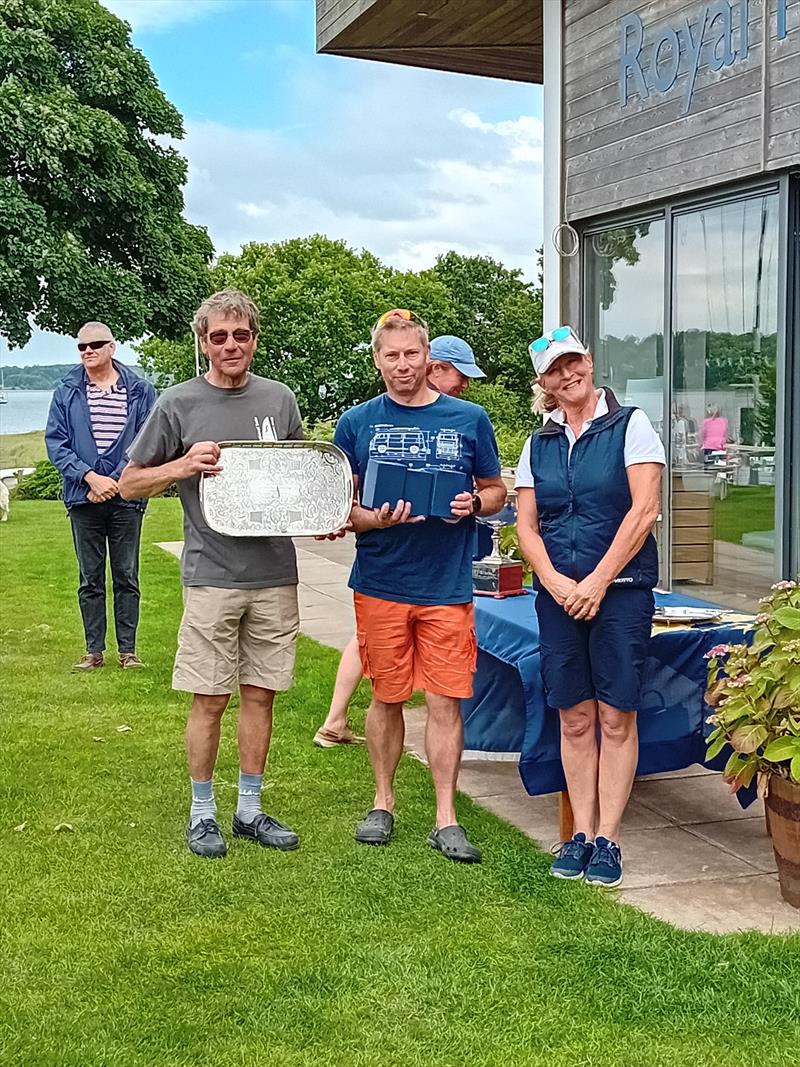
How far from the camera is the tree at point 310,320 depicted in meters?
41.6

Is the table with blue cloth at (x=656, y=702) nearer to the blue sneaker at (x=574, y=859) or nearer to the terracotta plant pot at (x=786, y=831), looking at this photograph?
the blue sneaker at (x=574, y=859)

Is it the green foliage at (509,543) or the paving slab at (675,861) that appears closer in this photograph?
the paving slab at (675,861)

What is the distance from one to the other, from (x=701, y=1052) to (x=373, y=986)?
812 mm

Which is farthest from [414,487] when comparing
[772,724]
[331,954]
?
[331,954]

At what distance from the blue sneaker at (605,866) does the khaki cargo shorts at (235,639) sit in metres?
1.12

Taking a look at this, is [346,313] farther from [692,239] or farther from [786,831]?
[786,831]

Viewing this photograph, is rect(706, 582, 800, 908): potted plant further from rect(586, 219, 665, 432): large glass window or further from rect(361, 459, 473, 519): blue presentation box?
rect(586, 219, 665, 432): large glass window

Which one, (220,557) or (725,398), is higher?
(725,398)

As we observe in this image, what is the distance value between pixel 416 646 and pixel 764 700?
112cm

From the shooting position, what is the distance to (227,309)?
155 inches

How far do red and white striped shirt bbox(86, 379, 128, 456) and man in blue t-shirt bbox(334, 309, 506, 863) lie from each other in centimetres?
304

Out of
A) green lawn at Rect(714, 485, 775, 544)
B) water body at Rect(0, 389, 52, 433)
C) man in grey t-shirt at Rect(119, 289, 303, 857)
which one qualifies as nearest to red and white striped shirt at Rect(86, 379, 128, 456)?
man in grey t-shirt at Rect(119, 289, 303, 857)

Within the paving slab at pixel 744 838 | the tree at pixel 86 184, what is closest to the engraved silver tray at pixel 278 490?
the paving slab at pixel 744 838

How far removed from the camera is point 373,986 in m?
3.16
